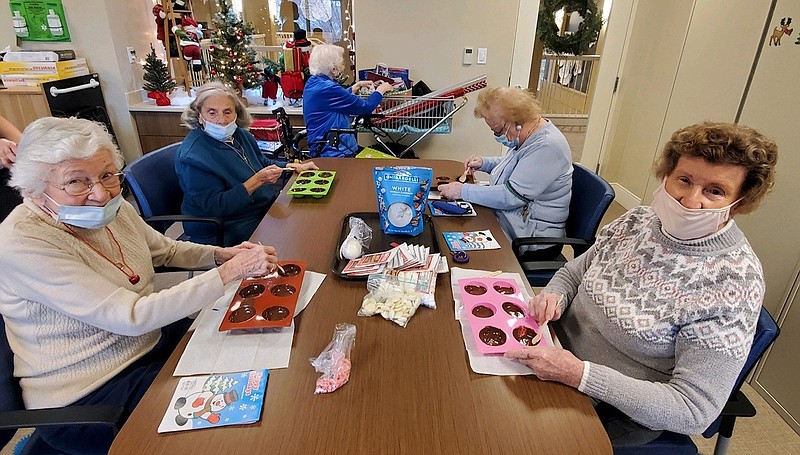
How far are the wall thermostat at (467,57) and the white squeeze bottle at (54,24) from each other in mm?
3280

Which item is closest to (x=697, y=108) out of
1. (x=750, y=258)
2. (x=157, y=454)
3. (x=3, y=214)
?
(x=750, y=258)

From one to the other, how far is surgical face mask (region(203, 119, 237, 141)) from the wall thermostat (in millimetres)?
2369

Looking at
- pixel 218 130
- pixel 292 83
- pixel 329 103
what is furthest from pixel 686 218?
pixel 292 83

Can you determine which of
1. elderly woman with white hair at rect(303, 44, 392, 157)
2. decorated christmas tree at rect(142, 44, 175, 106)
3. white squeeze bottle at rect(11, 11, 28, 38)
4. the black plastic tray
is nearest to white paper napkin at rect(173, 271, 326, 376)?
the black plastic tray

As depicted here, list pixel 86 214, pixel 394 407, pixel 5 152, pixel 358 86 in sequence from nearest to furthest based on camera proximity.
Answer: pixel 394 407
pixel 86 214
pixel 5 152
pixel 358 86

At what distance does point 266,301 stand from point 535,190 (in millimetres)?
1240

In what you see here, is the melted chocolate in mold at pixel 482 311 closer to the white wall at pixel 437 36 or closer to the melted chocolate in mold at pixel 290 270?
the melted chocolate in mold at pixel 290 270

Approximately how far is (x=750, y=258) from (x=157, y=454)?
1.28 metres

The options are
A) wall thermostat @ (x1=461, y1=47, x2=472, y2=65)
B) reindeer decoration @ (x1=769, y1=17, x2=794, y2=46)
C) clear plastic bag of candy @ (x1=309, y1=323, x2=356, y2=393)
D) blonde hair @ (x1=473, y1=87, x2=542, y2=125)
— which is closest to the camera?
clear plastic bag of candy @ (x1=309, y1=323, x2=356, y2=393)

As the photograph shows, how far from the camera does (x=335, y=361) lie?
94cm

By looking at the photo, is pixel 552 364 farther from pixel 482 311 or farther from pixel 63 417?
pixel 63 417

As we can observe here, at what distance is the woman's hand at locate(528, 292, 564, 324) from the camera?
3.56 ft

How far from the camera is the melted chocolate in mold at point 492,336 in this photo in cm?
101

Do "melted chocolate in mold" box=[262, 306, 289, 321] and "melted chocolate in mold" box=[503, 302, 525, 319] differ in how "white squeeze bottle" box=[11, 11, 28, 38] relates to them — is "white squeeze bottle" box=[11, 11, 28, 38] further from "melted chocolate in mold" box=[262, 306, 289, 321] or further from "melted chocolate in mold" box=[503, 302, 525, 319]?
"melted chocolate in mold" box=[503, 302, 525, 319]
